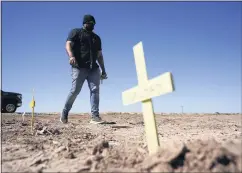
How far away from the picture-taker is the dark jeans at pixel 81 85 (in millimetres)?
5957

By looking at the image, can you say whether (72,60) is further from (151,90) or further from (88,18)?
(151,90)

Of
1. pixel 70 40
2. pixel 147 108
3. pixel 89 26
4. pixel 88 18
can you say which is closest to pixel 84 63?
pixel 70 40

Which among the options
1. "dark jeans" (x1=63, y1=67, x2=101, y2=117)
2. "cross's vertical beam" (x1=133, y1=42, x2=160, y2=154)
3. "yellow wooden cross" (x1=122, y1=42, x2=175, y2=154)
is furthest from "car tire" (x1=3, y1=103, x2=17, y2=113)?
"cross's vertical beam" (x1=133, y1=42, x2=160, y2=154)

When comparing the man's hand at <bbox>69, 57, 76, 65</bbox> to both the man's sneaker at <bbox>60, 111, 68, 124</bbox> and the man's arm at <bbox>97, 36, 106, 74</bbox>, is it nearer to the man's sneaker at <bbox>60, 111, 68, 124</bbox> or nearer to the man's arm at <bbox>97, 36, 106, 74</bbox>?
the man's arm at <bbox>97, 36, 106, 74</bbox>

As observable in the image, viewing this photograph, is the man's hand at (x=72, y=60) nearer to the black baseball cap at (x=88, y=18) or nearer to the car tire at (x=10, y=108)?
the black baseball cap at (x=88, y=18)

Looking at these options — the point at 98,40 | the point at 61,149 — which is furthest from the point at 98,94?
the point at 61,149

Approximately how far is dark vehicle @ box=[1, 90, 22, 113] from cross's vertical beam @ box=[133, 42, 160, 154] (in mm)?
12961

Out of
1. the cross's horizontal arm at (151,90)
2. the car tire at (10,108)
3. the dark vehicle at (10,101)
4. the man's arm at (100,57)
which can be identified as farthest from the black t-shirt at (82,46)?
the car tire at (10,108)

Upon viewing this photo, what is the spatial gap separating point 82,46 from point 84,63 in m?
0.37

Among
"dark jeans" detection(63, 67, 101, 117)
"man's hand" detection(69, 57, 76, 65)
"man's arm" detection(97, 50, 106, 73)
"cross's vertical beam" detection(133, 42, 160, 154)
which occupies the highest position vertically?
"man's arm" detection(97, 50, 106, 73)

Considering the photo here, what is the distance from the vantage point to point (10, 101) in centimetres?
1516

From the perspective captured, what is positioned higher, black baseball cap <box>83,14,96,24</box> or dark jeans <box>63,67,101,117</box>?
black baseball cap <box>83,14,96,24</box>

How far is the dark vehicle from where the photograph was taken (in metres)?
15.0

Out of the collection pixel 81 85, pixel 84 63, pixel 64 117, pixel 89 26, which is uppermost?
pixel 89 26
